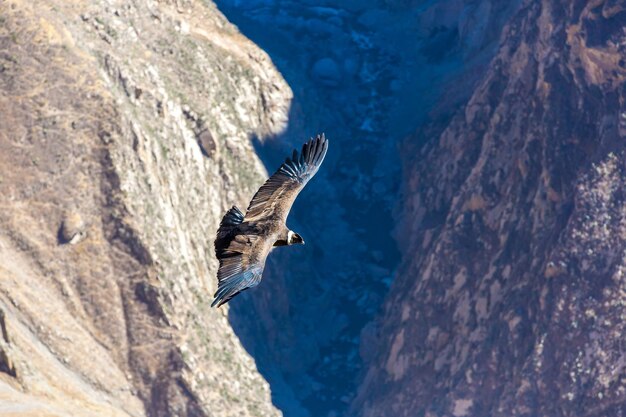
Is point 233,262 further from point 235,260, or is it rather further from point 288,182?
point 288,182

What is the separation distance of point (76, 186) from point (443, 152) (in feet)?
84.4

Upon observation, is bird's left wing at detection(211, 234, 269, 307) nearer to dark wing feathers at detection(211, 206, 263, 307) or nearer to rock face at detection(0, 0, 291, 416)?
dark wing feathers at detection(211, 206, 263, 307)

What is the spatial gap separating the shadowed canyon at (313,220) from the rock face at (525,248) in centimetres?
14

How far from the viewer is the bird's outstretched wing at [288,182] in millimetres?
46969

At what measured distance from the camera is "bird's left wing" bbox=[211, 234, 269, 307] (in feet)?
142

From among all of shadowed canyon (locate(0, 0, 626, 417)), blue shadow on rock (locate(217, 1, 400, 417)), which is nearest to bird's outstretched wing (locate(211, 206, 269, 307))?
shadowed canyon (locate(0, 0, 626, 417))

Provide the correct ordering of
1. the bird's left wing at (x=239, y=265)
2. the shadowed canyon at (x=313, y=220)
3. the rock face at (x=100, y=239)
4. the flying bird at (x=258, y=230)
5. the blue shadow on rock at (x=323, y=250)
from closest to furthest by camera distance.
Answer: the bird's left wing at (x=239, y=265)
the flying bird at (x=258, y=230)
the rock face at (x=100, y=239)
the shadowed canyon at (x=313, y=220)
the blue shadow on rock at (x=323, y=250)

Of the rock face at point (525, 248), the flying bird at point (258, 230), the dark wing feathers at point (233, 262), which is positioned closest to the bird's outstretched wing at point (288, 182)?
the flying bird at point (258, 230)

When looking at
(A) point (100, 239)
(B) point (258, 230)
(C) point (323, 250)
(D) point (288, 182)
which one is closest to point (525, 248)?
(C) point (323, 250)

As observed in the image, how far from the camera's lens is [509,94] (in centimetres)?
10012

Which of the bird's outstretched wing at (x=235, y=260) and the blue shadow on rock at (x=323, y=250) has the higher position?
the blue shadow on rock at (x=323, y=250)

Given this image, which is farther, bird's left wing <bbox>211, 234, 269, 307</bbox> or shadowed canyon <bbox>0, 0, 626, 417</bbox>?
shadowed canyon <bbox>0, 0, 626, 417</bbox>

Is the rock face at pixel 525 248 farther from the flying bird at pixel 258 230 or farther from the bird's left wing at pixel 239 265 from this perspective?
the bird's left wing at pixel 239 265

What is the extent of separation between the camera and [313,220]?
10638 cm
